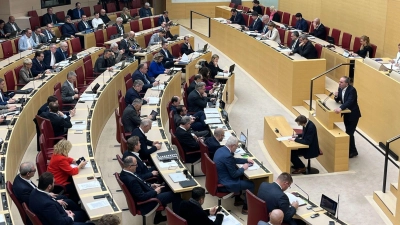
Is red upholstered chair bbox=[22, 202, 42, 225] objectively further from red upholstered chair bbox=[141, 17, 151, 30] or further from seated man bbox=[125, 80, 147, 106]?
red upholstered chair bbox=[141, 17, 151, 30]

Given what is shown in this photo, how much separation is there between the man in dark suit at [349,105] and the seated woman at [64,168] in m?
5.58

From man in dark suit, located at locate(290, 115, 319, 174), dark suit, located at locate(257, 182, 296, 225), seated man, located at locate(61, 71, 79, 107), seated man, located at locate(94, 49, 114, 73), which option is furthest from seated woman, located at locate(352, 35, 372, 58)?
dark suit, located at locate(257, 182, 296, 225)

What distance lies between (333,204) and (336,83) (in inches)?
337

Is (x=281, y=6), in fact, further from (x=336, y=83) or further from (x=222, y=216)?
(x=222, y=216)

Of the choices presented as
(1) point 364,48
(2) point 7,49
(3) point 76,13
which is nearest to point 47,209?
(2) point 7,49

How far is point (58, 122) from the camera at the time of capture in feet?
34.7

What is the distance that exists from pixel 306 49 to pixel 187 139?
6.58m

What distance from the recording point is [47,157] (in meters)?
9.73

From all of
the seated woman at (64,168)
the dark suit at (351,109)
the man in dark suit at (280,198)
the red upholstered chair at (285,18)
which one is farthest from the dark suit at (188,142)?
the red upholstered chair at (285,18)

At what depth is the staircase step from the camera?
952cm

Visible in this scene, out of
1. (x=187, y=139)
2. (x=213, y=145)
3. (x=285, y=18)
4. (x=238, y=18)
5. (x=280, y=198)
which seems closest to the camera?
(x=280, y=198)

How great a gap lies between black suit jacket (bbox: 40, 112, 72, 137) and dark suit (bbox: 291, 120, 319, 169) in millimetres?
4226

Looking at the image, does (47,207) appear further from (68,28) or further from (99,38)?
(68,28)

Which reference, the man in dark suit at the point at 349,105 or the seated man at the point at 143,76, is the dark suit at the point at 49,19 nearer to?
the seated man at the point at 143,76
